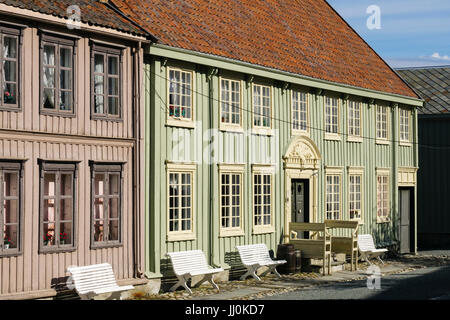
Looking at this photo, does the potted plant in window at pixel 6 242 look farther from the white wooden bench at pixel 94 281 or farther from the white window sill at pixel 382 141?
A: the white window sill at pixel 382 141

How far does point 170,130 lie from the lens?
69.9ft

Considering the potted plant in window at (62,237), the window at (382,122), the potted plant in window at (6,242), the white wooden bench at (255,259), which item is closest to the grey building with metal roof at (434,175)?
the window at (382,122)

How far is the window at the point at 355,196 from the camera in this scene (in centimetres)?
2959

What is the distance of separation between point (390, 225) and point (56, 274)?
1686 cm

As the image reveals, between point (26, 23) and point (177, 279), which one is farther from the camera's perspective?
point (177, 279)

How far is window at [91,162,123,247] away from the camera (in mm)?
19203

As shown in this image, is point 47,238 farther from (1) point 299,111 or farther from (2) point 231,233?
(1) point 299,111

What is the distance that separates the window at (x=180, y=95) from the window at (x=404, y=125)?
13.2m

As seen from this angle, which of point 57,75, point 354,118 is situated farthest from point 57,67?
point 354,118

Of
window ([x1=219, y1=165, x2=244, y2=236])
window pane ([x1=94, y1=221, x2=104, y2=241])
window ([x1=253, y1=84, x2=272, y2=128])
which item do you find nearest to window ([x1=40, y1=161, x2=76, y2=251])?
window pane ([x1=94, y1=221, x2=104, y2=241])

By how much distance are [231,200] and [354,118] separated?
7.94 metres

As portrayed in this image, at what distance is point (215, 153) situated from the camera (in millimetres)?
22812
